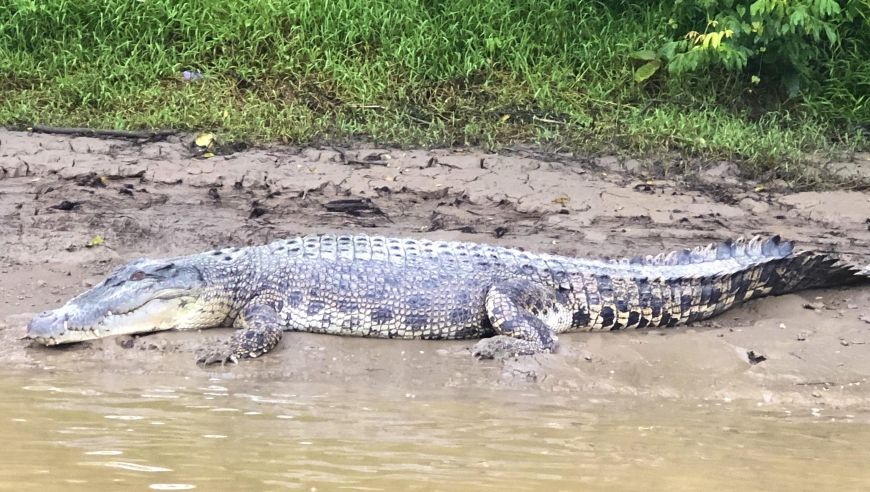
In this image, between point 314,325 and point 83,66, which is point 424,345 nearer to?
point 314,325

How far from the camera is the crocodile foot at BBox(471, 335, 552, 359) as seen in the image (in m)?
4.36

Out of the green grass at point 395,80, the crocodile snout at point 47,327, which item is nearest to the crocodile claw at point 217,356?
the crocodile snout at point 47,327

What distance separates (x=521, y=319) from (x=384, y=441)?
5.14 ft

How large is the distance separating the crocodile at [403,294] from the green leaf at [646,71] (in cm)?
355

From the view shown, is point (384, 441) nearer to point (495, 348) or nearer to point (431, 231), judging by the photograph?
point (495, 348)

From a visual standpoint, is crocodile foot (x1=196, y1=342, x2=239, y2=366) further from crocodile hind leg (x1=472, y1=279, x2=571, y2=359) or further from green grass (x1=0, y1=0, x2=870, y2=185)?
green grass (x1=0, y1=0, x2=870, y2=185)

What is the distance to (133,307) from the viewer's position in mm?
4430

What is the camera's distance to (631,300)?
482cm

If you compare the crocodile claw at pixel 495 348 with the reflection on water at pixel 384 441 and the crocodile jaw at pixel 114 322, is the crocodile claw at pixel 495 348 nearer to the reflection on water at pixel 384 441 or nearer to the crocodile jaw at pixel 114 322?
the reflection on water at pixel 384 441

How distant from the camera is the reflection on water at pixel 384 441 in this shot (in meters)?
2.78

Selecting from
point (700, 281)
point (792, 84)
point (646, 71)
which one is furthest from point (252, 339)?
point (792, 84)

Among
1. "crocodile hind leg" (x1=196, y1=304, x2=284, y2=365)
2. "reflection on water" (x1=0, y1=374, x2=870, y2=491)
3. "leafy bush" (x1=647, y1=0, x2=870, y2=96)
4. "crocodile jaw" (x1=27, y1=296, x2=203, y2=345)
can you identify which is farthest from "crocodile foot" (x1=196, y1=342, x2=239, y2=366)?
"leafy bush" (x1=647, y1=0, x2=870, y2=96)

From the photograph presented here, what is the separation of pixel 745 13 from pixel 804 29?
1.68ft

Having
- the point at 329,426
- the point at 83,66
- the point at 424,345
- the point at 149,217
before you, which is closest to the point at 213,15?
the point at 83,66
